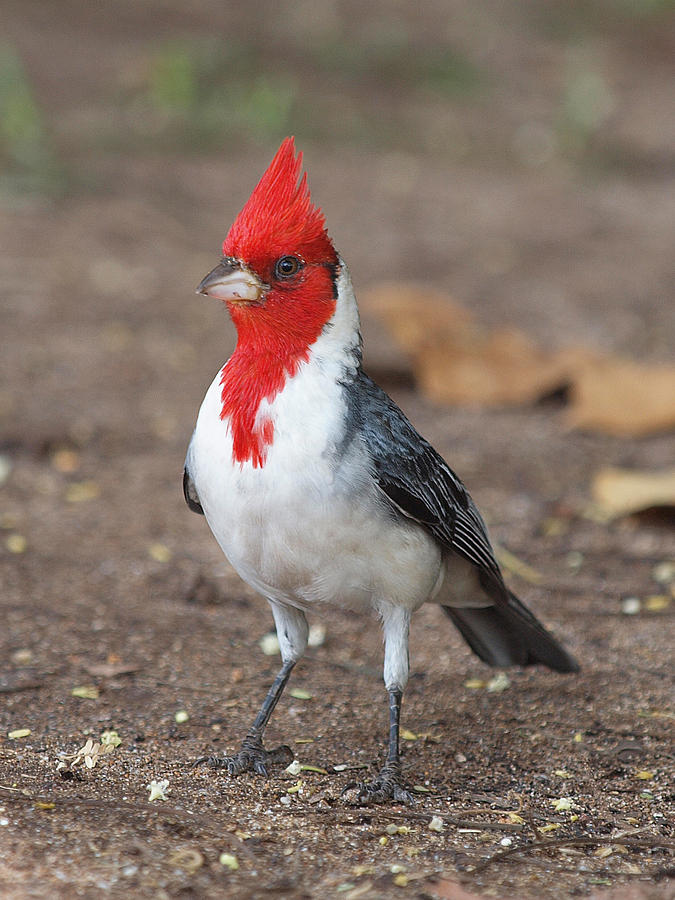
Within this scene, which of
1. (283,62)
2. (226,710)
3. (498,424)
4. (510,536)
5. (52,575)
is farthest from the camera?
(283,62)

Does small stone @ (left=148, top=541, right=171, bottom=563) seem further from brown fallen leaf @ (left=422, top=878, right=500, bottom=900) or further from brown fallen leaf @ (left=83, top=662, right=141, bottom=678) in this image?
brown fallen leaf @ (left=422, top=878, right=500, bottom=900)

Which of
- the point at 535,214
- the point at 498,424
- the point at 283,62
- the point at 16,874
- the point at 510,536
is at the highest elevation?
the point at 283,62

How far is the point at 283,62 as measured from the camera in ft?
38.8

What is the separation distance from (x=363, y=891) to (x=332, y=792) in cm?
60

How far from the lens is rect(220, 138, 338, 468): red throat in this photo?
3.20 m

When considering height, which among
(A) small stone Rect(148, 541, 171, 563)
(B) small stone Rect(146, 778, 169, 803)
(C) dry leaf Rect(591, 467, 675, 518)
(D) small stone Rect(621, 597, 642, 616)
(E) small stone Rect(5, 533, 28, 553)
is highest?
(C) dry leaf Rect(591, 467, 675, 518)

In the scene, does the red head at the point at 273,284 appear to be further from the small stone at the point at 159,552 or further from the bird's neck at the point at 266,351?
the small stone at the point at 159,552

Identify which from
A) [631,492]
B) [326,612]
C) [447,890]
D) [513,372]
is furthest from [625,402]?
[447,890]

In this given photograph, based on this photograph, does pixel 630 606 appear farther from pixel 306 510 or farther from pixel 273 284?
pixel 273 284

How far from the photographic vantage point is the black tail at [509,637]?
3.82 metres

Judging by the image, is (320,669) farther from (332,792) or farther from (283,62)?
(283,62)

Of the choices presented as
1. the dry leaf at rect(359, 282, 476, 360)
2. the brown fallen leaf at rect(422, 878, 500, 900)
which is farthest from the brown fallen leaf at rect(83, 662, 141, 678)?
the dry leaf at rect(359, 282, 476, 360)

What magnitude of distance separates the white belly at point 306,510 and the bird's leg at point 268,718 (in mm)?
250

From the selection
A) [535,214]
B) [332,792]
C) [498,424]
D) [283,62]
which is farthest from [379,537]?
[283,62]
